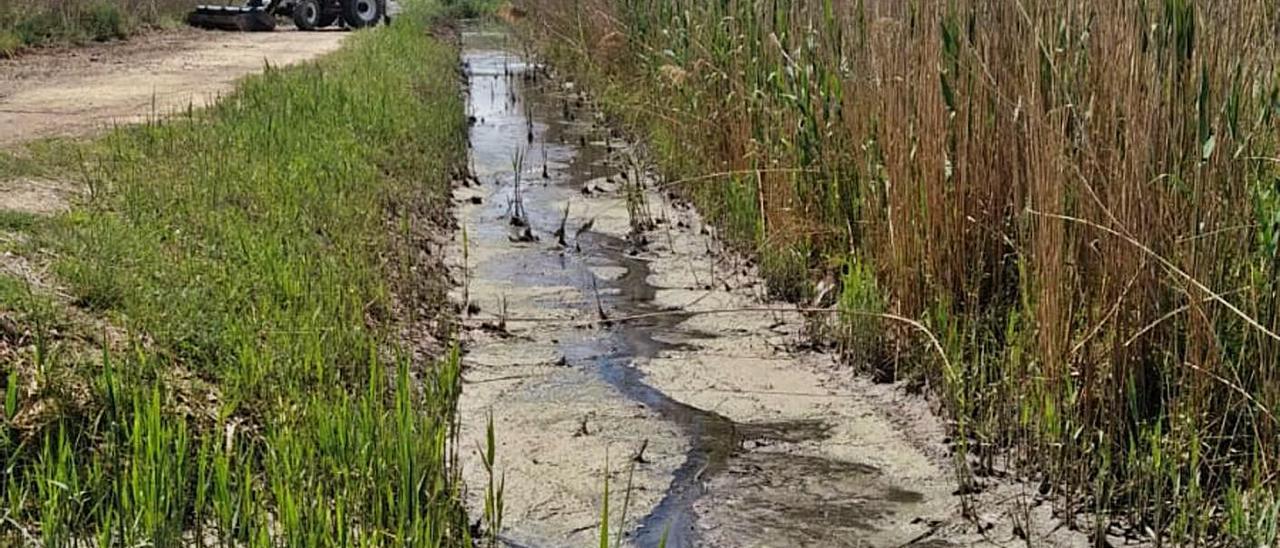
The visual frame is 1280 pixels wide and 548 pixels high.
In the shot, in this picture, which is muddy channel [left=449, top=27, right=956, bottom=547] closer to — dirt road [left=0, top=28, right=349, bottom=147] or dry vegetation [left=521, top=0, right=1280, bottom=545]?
dry vegetation [left=521, top=0, right=1280, bottom=545]

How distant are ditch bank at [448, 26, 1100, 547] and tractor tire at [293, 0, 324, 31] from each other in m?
12.7

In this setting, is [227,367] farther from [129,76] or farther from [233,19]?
[233,19]

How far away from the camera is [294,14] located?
1973cm

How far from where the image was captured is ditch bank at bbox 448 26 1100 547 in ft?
12.4

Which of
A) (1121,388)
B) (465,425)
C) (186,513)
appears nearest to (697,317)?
(465,425)

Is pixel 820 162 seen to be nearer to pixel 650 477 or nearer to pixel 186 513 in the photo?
pixel 650 477

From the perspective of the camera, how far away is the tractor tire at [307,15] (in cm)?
1970

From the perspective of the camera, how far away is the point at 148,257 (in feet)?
15.0

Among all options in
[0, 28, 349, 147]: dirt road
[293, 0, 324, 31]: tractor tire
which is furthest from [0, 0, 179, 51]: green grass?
[293, 0, 324, 31]: tractor tire

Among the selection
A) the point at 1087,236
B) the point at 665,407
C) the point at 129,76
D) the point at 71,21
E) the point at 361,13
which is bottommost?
the point at 665,407

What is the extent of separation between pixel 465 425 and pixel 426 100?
6.43 m

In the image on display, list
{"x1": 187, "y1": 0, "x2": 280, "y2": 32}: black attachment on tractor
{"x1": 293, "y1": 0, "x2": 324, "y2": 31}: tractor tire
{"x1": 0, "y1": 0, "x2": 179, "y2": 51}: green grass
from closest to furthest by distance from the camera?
{"x1": 0, "y1": 0, "x2": 179, "y2": 51}: green grass → {"x1": 187, "y1": 0, "x2": 280, "y2": 32}: black attachment on tractor → {"x1": 293, "y1": 0, "x2": 324, "y2": 31}: tractor tire

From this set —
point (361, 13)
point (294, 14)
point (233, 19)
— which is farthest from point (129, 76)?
point (361, 13)

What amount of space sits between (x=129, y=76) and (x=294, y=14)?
8568mm
